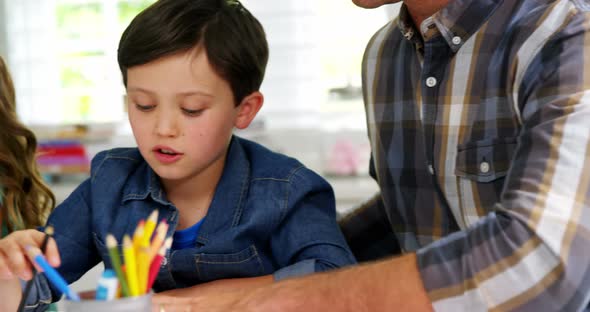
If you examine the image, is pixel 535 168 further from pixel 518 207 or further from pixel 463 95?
pixel 463 95

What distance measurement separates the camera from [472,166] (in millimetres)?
1238

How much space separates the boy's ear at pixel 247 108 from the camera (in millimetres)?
1310

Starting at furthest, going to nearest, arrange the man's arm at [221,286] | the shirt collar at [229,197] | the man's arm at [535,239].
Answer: the shirt collar at [229,197]
the man's arm at [221,286]
the man's arm at [535,239]

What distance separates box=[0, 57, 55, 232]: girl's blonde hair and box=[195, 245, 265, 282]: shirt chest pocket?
608 mm


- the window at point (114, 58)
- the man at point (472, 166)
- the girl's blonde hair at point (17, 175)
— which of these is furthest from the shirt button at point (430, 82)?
the window at point (114, 58)

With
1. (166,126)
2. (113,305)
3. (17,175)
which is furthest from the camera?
(17,175)

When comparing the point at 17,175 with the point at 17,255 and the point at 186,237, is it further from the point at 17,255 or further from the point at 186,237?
the point at 17,255

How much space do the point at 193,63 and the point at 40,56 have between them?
224 cm

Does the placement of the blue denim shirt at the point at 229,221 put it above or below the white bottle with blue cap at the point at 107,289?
below

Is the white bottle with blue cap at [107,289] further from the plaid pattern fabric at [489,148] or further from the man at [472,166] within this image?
the plaid pattern fabric at [489,148]

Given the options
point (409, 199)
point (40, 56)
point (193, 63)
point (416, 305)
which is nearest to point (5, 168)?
point (193, 63)

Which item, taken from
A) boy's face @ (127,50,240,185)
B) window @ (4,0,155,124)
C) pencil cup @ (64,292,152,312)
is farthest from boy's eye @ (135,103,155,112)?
window @ (4,0,155,124)

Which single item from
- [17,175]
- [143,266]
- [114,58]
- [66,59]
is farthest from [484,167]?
[66,59]

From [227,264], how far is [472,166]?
1.39ft
